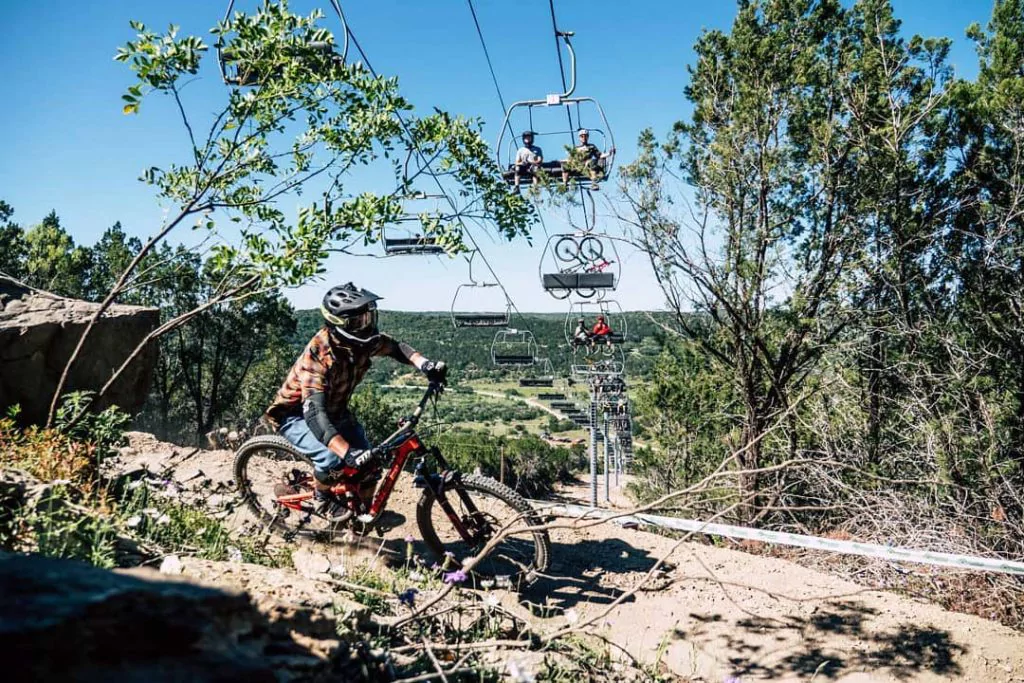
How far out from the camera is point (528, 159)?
43.9ft

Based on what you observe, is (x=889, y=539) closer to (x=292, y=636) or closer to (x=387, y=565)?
(x=387, y=565)

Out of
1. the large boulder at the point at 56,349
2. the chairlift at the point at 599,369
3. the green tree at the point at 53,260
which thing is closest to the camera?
the large boulder at the point at 56,349

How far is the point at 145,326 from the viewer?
25.1ft

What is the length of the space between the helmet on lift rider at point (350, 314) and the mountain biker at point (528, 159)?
7561 millimetres

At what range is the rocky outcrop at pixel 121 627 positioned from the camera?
140cm

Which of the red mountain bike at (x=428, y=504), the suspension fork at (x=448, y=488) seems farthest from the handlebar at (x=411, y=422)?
the suspension fork at (x=448, y=488)

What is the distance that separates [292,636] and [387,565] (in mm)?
3104

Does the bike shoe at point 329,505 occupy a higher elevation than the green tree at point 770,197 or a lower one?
lower

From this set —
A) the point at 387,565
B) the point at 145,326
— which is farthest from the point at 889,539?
the point at 145,326

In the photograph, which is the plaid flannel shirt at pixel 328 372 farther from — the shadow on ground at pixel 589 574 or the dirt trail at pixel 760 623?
the shadow on ground at pixel 589 574

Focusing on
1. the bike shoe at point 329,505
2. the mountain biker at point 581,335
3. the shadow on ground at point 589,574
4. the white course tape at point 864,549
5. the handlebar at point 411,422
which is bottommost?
the shadow on ground at point 589,574

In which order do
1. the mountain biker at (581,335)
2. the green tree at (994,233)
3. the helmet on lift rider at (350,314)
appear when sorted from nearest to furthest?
the helmet on lift rider at (350,314)
the green tree at (994,233)
the mountain biker at (581,335)

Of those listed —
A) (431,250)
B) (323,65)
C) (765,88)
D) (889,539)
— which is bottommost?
(889,539)

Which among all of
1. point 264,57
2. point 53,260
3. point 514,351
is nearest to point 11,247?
point 53,260
